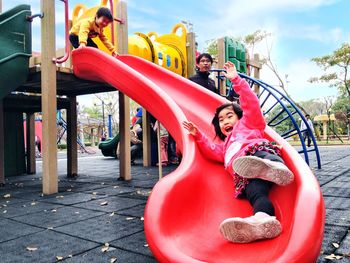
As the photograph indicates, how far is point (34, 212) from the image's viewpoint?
10.6 ft

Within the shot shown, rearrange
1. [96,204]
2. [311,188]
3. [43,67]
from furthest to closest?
[43,67], [96,204], [311,188]

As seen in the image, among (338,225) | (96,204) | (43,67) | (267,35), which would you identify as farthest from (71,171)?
(267,35)

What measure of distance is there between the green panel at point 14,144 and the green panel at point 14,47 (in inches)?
94.5

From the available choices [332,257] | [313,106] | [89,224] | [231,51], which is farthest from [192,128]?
[313,106]

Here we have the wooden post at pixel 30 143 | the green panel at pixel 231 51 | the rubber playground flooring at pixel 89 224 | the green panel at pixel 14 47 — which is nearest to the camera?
the rubber playground flooring at pixel 89 224

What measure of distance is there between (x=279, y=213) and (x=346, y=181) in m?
2.80

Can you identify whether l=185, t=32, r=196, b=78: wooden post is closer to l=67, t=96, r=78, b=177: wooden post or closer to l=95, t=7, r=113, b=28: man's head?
l=67, t=96, r=78, b=177: wooden post

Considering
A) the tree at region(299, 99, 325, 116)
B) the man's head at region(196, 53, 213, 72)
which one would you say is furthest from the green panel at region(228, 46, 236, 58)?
the tree at region(299, 99, 325, 116)

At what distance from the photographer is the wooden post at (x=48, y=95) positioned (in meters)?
4.18

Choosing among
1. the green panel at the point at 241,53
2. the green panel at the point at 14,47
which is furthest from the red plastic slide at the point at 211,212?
the green panel at the point at 241,53

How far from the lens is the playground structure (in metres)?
1.66

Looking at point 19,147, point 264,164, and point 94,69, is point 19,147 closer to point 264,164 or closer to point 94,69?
point 94,69

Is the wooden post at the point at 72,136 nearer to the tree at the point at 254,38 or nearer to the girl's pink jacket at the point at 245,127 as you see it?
the girl's pink jacket at the point at 245,127

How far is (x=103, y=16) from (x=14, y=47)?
117 cm
